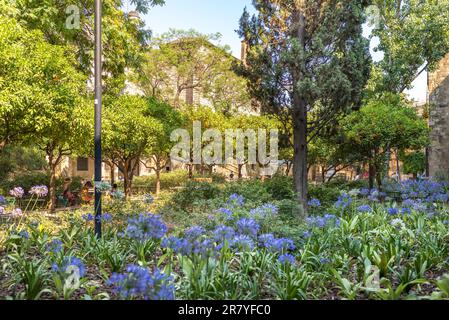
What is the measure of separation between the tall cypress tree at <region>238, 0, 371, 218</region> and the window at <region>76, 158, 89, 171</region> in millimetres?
23196

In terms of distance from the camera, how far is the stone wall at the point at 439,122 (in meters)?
17.6

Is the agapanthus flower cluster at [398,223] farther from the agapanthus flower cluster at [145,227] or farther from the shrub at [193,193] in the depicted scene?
the shrub at [193,193]

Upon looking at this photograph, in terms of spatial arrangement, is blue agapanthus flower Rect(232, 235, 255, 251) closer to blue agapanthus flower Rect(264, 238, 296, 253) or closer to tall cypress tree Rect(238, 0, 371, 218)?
blue agapanthus flower Rect(264, 238, 296, 253)

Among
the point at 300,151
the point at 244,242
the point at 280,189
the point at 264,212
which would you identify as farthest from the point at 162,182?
the point at 244,242

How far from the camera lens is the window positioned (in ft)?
102

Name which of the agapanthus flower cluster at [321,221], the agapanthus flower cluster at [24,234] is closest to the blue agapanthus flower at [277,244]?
the agapanthus flower cluster at [321,221]

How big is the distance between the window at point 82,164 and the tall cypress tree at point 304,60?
2320 cm

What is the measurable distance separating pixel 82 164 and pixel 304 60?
25332mm

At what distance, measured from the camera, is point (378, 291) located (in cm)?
337

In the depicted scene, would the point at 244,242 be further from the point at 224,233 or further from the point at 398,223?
the point at 398,223

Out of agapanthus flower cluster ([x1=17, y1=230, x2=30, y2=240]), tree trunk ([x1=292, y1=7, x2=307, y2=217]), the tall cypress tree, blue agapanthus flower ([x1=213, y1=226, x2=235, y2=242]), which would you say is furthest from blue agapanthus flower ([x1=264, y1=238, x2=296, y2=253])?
tree trunk ([x1=292, y1=7, x2=307, y2=217])

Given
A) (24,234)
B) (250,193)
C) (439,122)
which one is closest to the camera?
(24,234)

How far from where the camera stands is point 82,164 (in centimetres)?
3147

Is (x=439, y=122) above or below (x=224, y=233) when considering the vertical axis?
above
